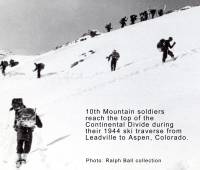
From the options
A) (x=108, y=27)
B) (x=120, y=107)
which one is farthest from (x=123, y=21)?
(x=120, y=107)

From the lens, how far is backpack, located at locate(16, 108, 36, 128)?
11.9m

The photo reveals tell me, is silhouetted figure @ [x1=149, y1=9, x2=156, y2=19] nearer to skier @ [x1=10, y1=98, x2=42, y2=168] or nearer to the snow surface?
the snow surface

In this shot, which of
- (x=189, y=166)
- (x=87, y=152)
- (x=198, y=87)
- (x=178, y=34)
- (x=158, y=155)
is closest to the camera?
(x=189, y=166)

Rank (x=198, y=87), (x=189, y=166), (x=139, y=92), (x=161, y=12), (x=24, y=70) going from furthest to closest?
(x=161, y=12) < (x=24, y=70) < (x=139, y=92) < (x=198, y=87) < (x=189, y=166)

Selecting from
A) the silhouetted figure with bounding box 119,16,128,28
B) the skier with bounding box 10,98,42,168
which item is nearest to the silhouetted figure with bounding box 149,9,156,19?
the silhouetted figure with bounding box 119,16,128,28

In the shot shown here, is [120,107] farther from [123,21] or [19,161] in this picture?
[123,21]

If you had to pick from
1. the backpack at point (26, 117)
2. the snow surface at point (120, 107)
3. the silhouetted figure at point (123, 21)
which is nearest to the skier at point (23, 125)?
the backpack at point (26, 117)

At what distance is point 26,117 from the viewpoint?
1192 cm

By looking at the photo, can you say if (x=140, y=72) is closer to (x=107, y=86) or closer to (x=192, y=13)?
(x=107, y=86)

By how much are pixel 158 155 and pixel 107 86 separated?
1355 centimetres

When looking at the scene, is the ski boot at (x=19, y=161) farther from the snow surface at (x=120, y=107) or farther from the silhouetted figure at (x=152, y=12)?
the silhouetted figure at (x=152, y=12)

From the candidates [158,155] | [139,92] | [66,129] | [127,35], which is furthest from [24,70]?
[158,155]

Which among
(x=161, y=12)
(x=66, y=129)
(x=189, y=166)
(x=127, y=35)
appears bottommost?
(x=189, y=166)

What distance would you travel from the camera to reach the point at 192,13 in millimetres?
55188
